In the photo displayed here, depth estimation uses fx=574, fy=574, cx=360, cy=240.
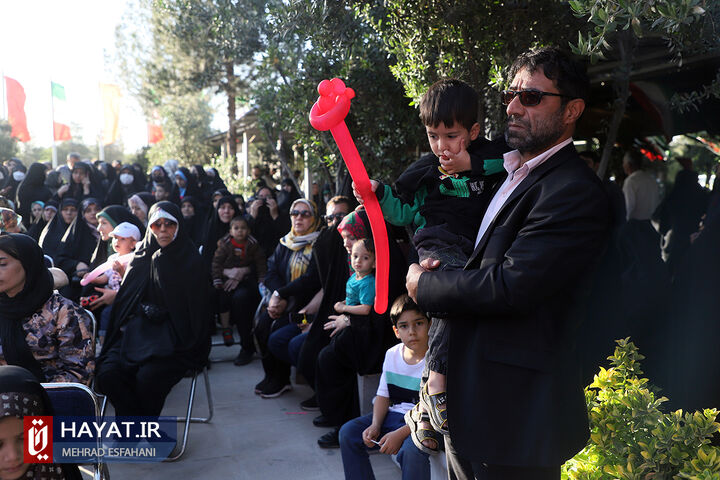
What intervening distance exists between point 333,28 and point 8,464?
378 cm

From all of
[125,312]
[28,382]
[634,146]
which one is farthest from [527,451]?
[634,146]

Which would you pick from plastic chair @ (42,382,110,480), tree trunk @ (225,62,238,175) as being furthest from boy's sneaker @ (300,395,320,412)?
tree trunk @ (225,62,238,175)

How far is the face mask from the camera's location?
401 inches

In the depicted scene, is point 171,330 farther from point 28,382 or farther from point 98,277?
point 28,382

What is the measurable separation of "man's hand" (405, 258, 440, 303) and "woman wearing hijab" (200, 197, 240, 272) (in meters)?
6.12

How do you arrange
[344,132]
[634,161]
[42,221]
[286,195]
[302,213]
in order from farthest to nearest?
[286,195], [42,221], [634,161], [302,213], [344,132]

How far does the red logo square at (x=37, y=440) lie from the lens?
227cm

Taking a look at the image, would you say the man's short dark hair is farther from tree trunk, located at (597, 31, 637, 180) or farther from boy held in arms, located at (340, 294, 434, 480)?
boy held in arms, located at (340, 294, 434, 480)

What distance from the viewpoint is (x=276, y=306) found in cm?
522

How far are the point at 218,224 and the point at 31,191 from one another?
3.90m

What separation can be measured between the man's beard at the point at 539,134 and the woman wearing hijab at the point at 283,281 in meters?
3.86

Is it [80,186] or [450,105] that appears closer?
[450,105]

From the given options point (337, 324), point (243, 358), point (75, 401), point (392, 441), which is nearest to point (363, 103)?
point (337, 324)

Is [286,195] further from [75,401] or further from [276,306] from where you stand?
[75,401]
